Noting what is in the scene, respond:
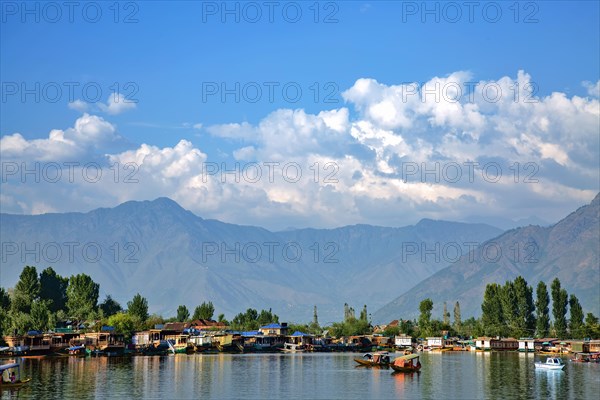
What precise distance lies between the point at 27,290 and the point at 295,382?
120 metres

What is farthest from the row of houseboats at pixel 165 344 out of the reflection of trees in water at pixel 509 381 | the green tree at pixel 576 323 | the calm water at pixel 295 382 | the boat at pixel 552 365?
the calm water at pixel 295 382

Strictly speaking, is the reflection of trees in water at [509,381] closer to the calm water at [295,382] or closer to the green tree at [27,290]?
the calm water at [295,382]

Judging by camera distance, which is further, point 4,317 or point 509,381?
point 4,317

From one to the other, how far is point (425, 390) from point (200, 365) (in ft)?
160

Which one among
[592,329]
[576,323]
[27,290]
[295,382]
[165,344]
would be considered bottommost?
[295,382]

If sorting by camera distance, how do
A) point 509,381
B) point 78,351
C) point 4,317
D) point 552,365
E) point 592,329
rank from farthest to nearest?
point 592,329, point 4,317, point 78,351, point 552,365, point 509,381

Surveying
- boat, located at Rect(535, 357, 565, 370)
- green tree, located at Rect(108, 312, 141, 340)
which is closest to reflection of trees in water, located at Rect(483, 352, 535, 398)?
boat, located at Rect(535, 357, 565, 370)

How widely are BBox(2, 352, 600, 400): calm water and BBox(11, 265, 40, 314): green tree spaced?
73.1m

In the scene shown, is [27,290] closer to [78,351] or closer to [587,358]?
[78,351]

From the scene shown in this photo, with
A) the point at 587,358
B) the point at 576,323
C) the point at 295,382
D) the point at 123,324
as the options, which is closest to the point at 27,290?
the point at 123,324

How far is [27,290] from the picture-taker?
19238cm

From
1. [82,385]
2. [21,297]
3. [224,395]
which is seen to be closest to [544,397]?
[224,395]

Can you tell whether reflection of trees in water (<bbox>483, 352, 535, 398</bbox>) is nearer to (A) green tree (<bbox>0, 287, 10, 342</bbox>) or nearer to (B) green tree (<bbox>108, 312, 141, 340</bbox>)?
(B) green tree (<bbox>108, 312, 141, 340</bbox>)

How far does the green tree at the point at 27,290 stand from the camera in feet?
611
